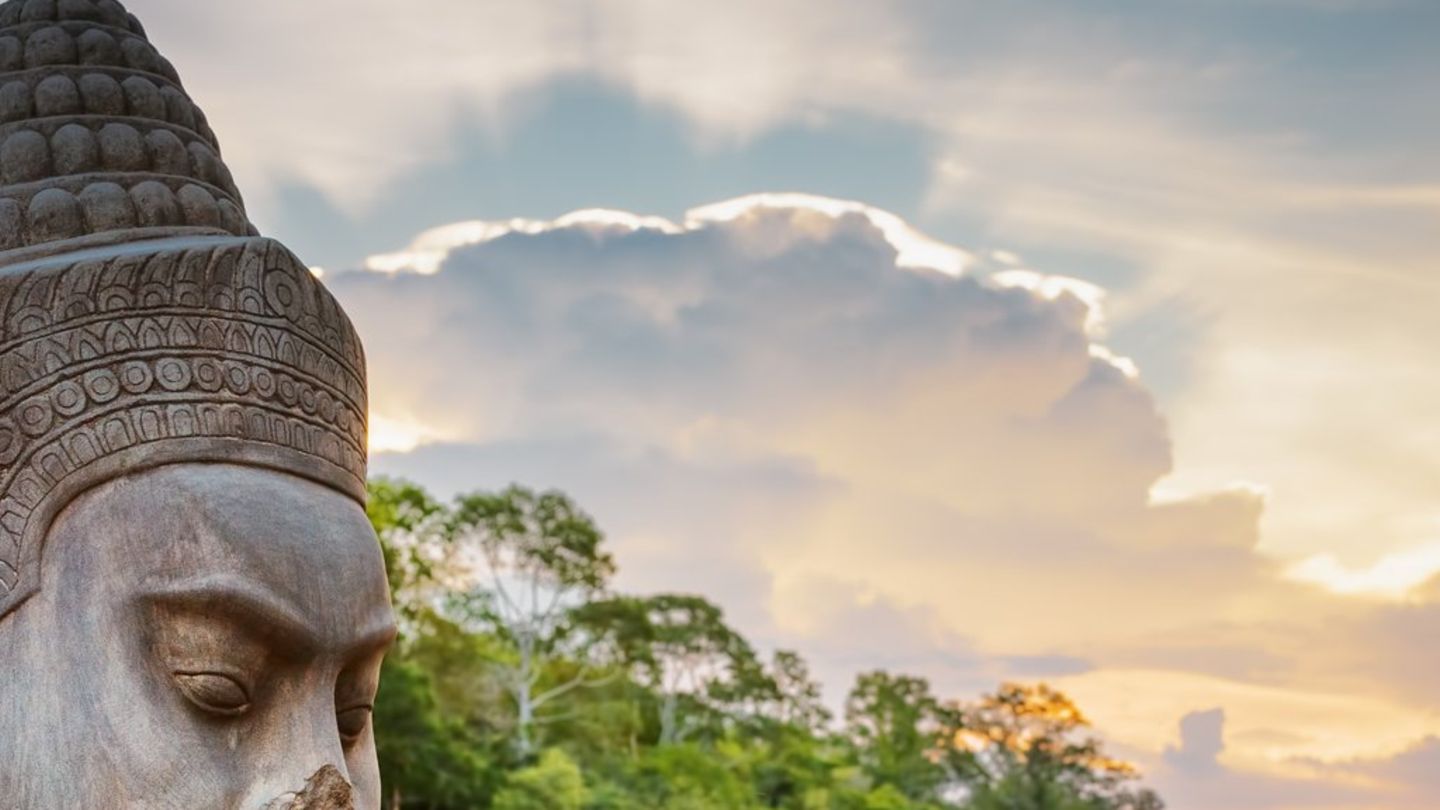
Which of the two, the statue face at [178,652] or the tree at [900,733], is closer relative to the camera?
the statue face at [178,652]

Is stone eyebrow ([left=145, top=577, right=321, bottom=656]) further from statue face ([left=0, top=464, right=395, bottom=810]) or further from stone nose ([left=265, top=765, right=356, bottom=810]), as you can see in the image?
stone nose ([left=265, top=765, right=356, bottom=810])

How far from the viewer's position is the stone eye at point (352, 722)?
156 inches

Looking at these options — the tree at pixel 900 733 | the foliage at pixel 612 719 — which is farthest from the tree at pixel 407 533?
the tree at pixel 900 733

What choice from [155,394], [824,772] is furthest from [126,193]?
[824,772]


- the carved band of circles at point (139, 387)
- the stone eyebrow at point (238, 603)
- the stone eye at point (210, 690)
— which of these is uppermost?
the carved band of circles at point (139, 387)

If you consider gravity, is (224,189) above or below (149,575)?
above

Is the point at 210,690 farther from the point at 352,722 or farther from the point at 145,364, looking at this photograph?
the point at 145,364

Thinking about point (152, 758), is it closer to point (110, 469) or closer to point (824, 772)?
point (110, 469)

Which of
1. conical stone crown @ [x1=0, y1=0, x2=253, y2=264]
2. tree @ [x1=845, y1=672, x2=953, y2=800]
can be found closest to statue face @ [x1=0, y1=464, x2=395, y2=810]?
conical stone crown @ [x1=0, y1=0, x2=253, y2=264]

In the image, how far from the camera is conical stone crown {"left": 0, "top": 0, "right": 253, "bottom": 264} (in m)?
4.03

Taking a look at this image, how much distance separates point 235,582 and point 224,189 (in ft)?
5.00

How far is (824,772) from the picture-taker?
3478cm

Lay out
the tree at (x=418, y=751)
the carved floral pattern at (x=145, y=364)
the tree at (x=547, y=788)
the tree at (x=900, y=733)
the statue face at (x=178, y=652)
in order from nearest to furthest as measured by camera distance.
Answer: the statue face at (x=178, y=652) < the carved floral pattern at (x=145, y=364) < the tree at (x=418, y=751) < the tree at (x=547, y=788) < the tree at (x=900, y=733)

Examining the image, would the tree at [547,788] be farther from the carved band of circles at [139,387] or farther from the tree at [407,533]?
the carved band of circles at [139,387]
